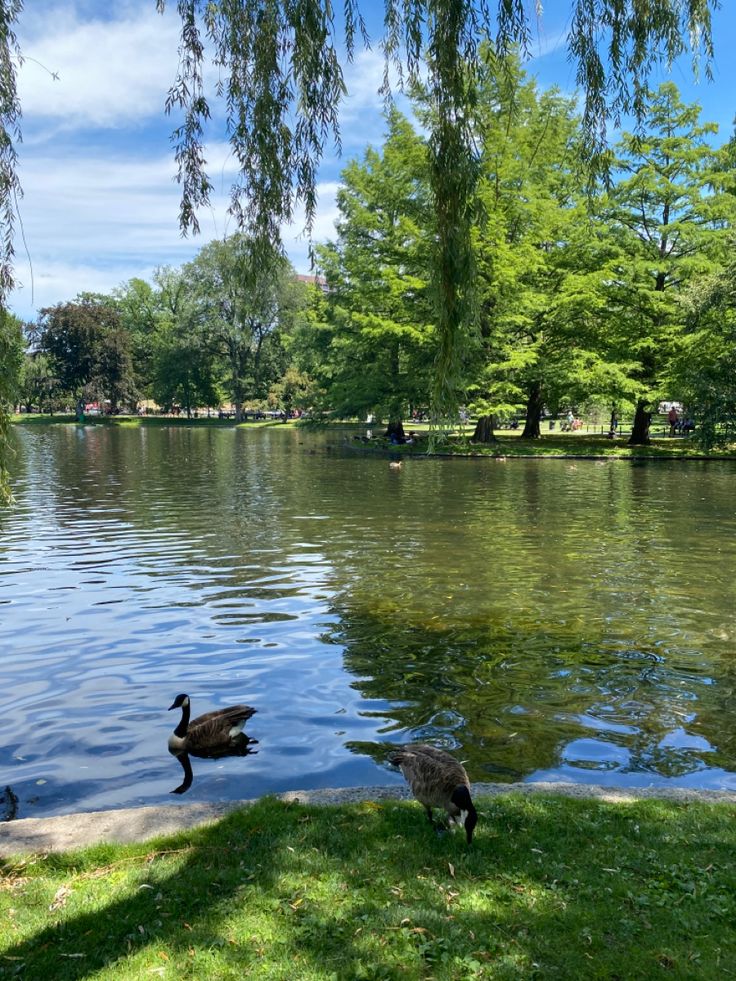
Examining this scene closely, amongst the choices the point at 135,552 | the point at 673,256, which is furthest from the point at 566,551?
the point at 673,256

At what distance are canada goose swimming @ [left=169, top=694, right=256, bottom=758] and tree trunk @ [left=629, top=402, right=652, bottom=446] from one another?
45.7m

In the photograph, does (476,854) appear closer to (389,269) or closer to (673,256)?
(389,269)

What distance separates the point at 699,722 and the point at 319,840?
4767mm

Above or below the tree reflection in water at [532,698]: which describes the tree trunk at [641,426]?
above

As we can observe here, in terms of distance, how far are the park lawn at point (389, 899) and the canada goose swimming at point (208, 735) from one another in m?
1.83

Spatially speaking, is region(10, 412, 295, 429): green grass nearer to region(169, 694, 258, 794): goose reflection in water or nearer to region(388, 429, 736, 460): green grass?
region(388, 429, 736, 460): green grass

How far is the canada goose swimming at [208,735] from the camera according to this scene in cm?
722

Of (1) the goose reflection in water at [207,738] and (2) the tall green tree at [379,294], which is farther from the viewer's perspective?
(2) the tall green tree at [379,294]

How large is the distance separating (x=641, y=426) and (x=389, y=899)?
49.1 metres

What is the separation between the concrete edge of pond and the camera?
5129mm

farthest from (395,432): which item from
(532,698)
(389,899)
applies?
(389,899)

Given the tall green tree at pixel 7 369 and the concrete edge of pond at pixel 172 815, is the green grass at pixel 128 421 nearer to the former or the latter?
the tall green tree at pixel 7 369

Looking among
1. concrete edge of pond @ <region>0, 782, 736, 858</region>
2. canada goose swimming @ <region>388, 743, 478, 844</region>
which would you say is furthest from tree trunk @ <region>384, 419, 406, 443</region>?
canada goose swimming @ <region>388, 743, 478, 844</region>

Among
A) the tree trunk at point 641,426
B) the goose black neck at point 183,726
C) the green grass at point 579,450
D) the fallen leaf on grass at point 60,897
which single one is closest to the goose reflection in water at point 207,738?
the goose black neck at point 183,726
